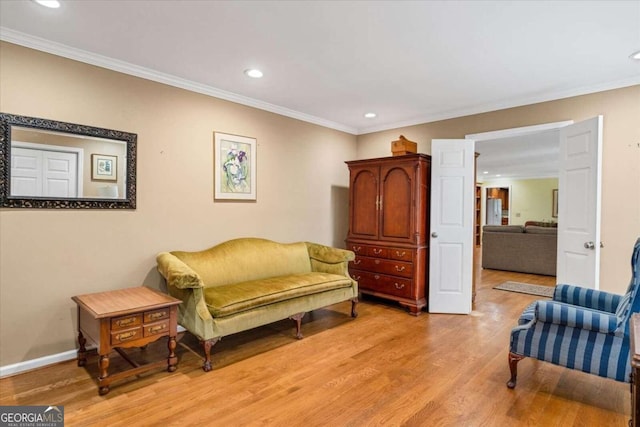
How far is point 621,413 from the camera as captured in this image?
2045 mm

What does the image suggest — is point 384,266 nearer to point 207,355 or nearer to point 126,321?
point 207,355

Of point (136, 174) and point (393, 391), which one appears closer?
point (393, 391)

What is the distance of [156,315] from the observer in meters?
2.45

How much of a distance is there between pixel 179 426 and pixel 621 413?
258 centimetres

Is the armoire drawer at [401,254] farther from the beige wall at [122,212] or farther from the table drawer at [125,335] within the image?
the table drawer at [125,335]

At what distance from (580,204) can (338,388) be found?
272cm

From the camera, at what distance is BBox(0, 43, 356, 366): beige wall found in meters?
2.51

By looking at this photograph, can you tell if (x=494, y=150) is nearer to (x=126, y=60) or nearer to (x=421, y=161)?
(x=421, y=161)

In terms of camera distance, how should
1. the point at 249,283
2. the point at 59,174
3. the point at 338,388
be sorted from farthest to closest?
1. the point at 249,283
2. the point at 59,174
3. the point at 338,388

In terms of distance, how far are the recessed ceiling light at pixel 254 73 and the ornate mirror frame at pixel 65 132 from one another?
1149 millimetres

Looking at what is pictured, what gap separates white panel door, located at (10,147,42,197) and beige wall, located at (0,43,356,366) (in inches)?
6.1

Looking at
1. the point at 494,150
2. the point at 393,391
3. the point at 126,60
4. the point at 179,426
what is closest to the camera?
the point at 179,426

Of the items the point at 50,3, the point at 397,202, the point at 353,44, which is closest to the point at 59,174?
the point at 50,3

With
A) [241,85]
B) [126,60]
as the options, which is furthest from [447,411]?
[126,60]
